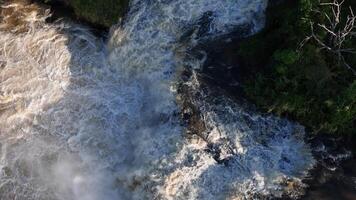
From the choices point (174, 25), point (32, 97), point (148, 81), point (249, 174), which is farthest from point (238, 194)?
point (32, 97)

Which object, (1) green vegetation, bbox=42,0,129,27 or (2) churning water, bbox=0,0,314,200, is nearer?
(2) churning water, bbox=0,0,314,200

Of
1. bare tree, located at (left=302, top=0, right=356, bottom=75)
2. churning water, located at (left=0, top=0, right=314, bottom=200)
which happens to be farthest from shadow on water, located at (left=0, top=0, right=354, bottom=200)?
bare tree, located at (left=302, top=0, right=356, bottom=75)

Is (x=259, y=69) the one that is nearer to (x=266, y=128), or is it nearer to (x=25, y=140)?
(x=266, y=128)

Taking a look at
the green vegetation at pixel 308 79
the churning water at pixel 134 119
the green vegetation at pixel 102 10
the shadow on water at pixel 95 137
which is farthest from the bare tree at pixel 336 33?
the green vegetation at pixel 102 10

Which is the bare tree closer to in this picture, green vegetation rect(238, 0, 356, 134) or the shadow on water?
green vegetation rect(238, 0, 356, 134)

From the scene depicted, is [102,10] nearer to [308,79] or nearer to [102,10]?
[102,10]

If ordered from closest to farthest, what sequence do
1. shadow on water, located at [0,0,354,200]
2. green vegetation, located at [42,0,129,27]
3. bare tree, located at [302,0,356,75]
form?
bare tree, located at [302,0,356,75] < shadow on water, located at [0,0,354,200] < green vegetation, located at [42,0,129,27]

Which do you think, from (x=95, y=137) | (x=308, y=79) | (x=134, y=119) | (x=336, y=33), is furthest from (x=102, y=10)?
(x=336, y=33)
